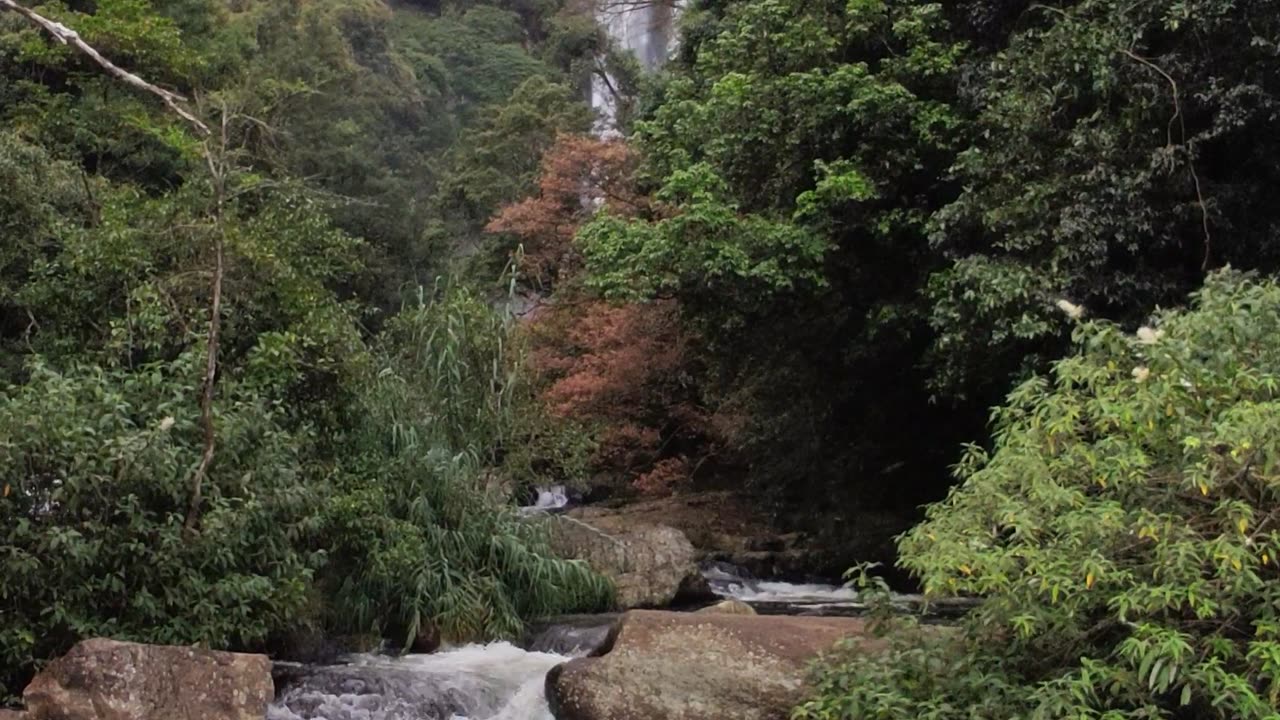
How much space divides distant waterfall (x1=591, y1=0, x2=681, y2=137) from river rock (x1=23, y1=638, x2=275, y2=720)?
16119 mm

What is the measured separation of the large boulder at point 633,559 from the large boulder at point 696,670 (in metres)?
3.64

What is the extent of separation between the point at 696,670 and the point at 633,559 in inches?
174

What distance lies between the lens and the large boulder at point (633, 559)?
10383mm

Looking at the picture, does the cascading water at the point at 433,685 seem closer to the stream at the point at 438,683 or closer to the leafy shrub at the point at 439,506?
the stream at the point at 438,683

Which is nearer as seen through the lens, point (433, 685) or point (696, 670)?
point (696, 670)

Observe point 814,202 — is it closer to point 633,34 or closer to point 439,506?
point 439,506

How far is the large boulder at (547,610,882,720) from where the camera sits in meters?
6.10

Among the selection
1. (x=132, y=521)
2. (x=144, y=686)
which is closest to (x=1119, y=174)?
(x=132, y=521)

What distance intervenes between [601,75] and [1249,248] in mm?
22653

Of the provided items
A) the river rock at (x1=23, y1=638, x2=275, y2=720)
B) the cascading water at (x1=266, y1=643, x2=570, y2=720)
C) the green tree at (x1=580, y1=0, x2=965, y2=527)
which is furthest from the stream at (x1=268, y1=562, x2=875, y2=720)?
the green tree at (x1=580, y1=0, x2=965, y2=527)

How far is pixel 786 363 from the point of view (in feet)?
43.6

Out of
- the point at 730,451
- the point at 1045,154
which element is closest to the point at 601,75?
the point at 730,451

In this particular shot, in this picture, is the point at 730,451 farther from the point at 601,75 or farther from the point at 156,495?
the point at 601,75

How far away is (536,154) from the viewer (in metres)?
25.1
